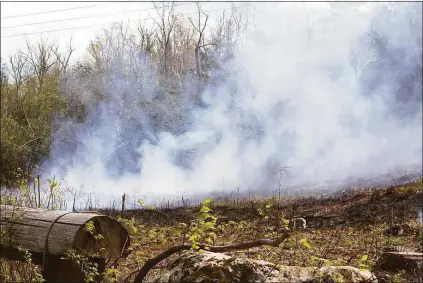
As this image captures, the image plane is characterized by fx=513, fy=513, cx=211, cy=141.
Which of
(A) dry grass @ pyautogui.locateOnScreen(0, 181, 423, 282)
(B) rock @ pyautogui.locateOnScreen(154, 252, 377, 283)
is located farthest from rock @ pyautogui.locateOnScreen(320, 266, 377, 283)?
(A) dry grass @ pyautogui.locateOnScreen(0, 181, 423, 282)

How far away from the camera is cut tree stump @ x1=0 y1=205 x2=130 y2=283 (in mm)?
4504

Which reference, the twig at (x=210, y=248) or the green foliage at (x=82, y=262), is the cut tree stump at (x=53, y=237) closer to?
the green foliage at (x=82, y=262)

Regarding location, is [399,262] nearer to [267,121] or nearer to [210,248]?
[210,248]

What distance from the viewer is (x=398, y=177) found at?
2147 centimetres

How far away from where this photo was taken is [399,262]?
677 centimetres

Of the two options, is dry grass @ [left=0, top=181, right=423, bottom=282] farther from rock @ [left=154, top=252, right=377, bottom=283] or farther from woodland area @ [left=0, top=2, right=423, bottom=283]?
rock @ [left=154, top=252, right=377, bottom=283]

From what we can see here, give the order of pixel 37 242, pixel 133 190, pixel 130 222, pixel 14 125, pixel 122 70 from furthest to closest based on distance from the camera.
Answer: pixel 122 70 → pixel 133 190 → pixel 14 125 → pixel 130 222 → pixel 37 242

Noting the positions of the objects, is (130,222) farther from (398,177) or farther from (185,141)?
(185,141)

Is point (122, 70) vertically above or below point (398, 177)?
above

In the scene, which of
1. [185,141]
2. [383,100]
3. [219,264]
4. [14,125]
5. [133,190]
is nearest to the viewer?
[219,264]

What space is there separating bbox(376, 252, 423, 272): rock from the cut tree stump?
153 inches

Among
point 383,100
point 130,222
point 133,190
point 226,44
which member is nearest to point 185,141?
point 133,190

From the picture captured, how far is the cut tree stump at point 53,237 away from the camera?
4504mm

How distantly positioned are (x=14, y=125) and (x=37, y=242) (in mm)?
17167
